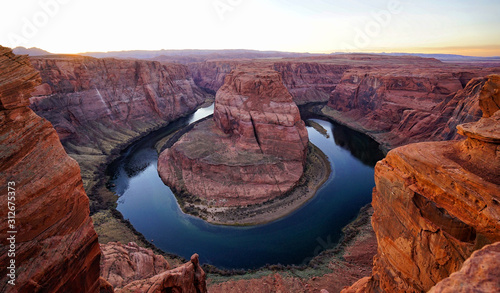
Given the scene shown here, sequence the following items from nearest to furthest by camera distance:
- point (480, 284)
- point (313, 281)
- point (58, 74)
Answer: point (480, 284) → point (313, 281) → point (58, 74)

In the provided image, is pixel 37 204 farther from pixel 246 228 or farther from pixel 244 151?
pixel 244 151

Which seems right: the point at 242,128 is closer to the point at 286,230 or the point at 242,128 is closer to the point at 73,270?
the point at 286,230

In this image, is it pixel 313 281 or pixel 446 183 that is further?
pixel 313 281

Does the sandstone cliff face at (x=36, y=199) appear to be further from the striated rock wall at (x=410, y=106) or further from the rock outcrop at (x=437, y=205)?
the striated rock wall at (x=410, y=106)

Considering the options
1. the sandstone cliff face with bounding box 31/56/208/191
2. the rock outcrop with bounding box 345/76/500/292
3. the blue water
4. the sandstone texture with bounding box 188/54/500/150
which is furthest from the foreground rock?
the sandstone texture with bounding box 188/54/500/150

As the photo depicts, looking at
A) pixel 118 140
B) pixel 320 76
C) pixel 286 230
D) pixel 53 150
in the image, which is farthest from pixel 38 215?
pixel 320 76

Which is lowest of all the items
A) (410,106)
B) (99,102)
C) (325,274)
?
(325,274)

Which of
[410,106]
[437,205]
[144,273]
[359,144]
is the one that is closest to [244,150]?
[144,273]

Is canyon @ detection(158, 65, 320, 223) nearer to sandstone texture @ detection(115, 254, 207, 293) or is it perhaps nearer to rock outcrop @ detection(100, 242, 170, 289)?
rock outcrop @ detection(100, 242, 170, 289)
